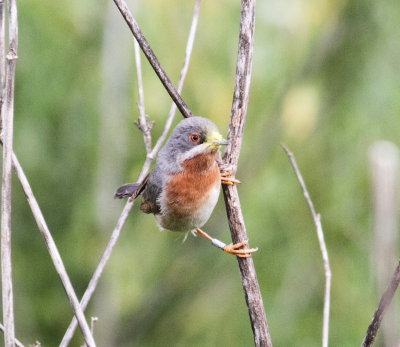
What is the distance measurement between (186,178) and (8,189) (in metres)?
1.77

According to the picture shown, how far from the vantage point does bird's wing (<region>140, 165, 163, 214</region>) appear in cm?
443

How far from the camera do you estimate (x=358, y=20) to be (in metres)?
6.61

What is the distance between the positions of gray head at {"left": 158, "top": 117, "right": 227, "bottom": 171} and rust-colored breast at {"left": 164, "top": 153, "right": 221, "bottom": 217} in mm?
70

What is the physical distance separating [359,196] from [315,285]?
1.05 m

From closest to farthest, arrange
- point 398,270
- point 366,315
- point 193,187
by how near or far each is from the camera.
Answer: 1. point 398,270
2. point 193,187
3. point 366,315

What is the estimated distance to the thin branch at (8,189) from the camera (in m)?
2.55

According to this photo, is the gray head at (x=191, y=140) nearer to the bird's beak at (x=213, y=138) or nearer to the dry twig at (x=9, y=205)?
the bird's beak at (x=213, y=138)

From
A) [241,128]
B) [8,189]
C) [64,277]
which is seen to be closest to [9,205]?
[8,189]

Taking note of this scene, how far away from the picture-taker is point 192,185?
4.21 metres

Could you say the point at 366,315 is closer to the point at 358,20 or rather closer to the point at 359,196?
the point at 359,196

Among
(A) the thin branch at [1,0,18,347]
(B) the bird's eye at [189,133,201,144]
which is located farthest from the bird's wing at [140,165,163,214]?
(A) the thin branch at [1,0,18,347]

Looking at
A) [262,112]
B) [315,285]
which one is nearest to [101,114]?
[262,112]

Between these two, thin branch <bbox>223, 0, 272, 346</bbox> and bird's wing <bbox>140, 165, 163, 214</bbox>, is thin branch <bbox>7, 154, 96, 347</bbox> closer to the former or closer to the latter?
thin branch <bbox>223, 0, 272, 346</bbox>

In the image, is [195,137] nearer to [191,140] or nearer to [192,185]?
[191,140]
